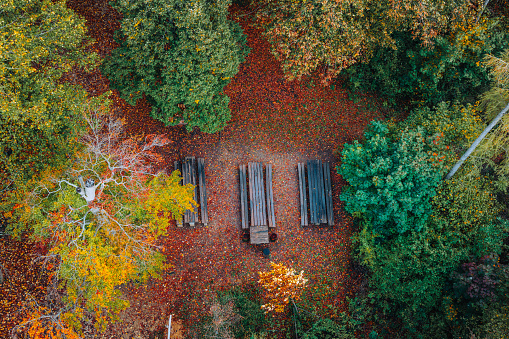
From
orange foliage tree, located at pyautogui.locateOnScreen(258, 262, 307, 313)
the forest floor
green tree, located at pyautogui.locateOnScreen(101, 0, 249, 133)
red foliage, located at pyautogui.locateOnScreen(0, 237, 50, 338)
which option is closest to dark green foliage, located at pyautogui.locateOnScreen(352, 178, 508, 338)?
the forest floor

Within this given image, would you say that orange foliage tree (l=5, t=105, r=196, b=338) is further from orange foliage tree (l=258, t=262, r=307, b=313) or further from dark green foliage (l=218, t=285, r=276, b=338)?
orange foliage tree (l=258, t=262, r=307, b=313)

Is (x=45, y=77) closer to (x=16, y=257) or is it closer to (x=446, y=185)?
(x=16, y=257)

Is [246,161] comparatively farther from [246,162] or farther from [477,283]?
[477,283]

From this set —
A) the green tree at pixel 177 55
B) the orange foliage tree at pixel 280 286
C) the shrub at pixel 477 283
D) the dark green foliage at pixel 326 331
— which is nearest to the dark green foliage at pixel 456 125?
the shrub at pixel 477 283

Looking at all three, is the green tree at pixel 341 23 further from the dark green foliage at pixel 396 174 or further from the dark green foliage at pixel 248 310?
the dark green foliage at pixel 248 310

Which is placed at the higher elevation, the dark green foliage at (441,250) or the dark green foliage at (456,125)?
the dark green foliage at (456,125)
